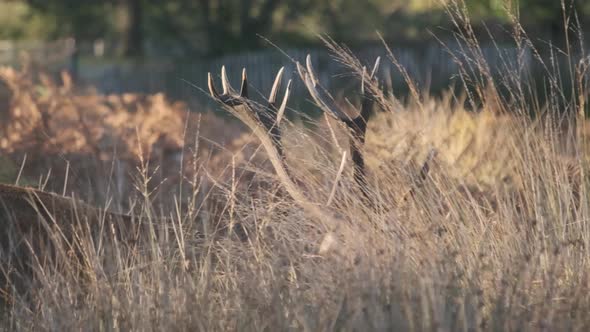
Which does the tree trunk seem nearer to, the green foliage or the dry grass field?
the green foliage

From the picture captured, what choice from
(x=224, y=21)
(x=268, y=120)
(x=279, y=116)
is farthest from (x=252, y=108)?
(x=224, y=21)

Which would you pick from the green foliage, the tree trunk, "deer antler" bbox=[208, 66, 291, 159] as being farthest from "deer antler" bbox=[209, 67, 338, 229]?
the tree trunk

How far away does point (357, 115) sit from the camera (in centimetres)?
589

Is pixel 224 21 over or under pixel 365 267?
under

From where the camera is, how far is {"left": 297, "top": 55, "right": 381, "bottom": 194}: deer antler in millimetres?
5586

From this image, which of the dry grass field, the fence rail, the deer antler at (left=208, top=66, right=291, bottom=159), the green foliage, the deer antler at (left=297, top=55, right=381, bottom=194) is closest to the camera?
the dry grass field

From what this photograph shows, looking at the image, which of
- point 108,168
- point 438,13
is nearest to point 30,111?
point 108,168

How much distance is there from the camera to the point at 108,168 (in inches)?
359

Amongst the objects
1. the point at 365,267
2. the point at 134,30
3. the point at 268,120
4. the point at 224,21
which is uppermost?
the point at 268,120

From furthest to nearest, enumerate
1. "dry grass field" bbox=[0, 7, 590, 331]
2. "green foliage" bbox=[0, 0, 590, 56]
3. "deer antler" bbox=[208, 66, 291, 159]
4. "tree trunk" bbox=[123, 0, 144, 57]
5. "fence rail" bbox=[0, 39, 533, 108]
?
"tree trunk" bbox=[123, 0, 144, 57]
"green foliage" bbox=[0, 0, 590, 56]
"fence rail" bbox=[0, 39, 533, 108]
"deer antler" bbox=[208, 66, 291, 159]
"dry grass field" bbox=[0, 7, 590, 331]

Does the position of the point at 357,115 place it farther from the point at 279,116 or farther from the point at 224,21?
the point at 224,21

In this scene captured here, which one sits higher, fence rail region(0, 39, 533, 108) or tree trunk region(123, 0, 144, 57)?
fence rail region(0, 39, 533, 108)

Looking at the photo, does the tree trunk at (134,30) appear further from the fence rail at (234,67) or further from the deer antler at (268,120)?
the deer antler at (268,120)

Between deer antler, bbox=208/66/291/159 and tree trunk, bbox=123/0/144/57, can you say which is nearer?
deer antler, bbox=208/66/291/159
